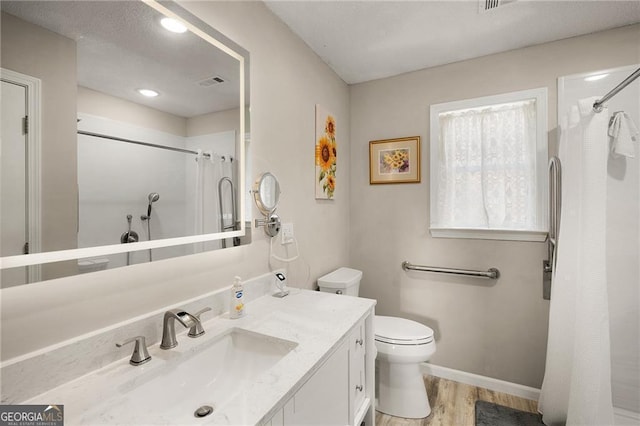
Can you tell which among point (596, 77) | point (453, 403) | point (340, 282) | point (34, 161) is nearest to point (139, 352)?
point (34, 161)

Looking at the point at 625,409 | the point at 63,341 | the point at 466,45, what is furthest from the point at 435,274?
the point at 63,341

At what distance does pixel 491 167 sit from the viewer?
2084 mm

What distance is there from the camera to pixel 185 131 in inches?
44.7

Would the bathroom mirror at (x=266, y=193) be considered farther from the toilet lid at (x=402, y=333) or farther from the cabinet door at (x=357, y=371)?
the toilet lid at (x=402, y=333)

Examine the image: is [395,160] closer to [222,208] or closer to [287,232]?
[287,232]

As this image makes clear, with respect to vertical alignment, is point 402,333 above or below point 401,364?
above

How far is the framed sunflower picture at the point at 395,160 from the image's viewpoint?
232cm

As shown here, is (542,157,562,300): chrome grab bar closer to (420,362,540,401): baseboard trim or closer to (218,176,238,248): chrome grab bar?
(420,362,540,401): baseboard trim

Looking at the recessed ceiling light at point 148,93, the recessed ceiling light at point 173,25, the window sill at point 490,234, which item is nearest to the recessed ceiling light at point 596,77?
the window sill at point 490,234

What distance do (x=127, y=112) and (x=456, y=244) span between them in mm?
2153

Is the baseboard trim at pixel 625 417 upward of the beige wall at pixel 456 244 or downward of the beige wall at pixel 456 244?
downward

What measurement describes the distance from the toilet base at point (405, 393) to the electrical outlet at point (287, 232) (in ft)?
3.27

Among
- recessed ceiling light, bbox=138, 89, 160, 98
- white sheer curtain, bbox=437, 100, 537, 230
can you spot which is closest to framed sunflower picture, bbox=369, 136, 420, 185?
white sheer curtain, bbox=437, 100, 537, 230

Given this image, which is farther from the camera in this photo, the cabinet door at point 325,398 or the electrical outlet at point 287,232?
the electrical outlet at point 287,232
